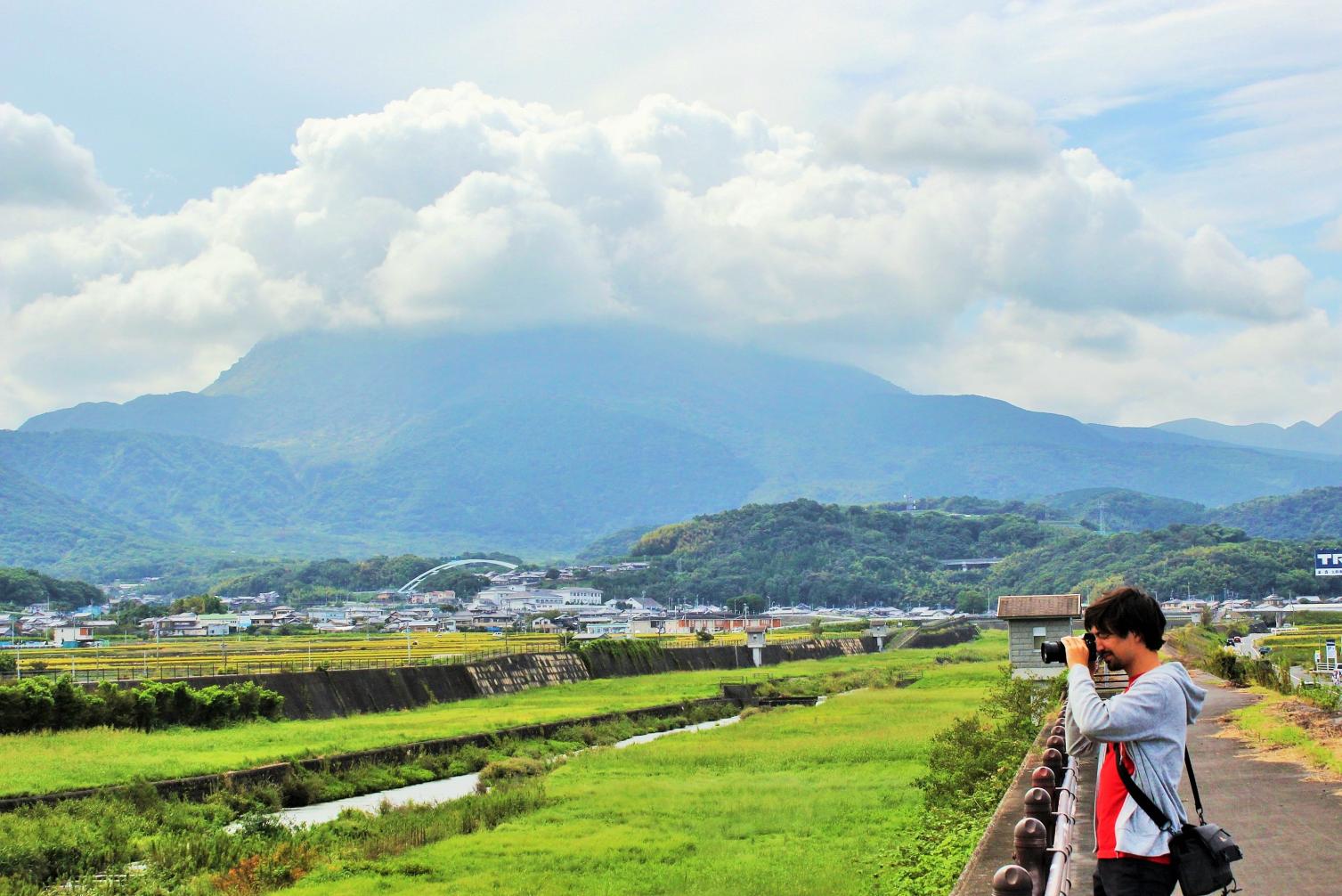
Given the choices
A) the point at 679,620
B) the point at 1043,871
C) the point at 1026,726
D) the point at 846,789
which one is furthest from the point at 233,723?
the point at 679,620

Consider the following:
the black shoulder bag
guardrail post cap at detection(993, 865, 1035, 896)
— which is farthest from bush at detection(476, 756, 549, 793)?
the black shoulder bag

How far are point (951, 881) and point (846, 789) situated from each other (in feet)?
38.0

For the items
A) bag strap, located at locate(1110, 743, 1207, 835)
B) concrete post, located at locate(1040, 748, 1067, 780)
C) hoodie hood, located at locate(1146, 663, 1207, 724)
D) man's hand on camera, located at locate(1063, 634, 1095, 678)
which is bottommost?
concrete post, located at locate(1040, 748, 1067, 780)

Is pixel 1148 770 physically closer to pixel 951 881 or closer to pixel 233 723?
pixel 951 881

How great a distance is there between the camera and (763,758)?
29.6 m

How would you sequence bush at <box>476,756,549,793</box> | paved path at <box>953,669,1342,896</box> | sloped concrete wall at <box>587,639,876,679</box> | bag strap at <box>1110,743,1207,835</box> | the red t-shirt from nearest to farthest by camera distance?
bag strap at <box>1110,743,1207,835</box>
the red t-shirt
paved path at <box>953,669,1342,896</box>
bush at <box>476,756,549,793</box>
sloped concrete wall at <box>587,639,876,679</box>

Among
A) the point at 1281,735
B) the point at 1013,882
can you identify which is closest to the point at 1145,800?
the point at 1013,882

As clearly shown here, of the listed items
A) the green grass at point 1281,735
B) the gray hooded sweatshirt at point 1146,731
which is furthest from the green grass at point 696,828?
the gray hooded sweatshirt at point 1146,731

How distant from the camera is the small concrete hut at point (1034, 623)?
122 feet

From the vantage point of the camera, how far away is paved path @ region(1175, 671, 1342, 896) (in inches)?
392

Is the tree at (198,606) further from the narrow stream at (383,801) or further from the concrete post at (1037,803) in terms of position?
the concrete post at (1037,803)

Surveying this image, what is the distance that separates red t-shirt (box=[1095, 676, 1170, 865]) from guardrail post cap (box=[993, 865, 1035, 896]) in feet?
1.51

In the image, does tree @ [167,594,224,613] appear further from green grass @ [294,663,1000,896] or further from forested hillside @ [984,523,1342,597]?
green grass @ [294,663,1000,896]

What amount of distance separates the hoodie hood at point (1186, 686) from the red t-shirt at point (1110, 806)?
4.8 inches
